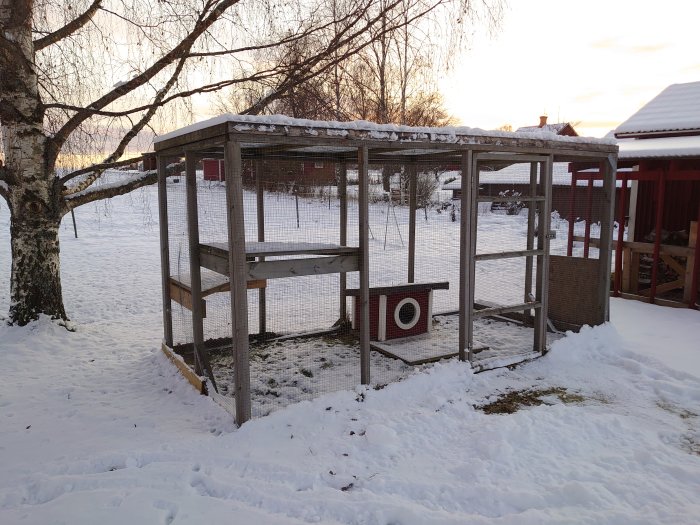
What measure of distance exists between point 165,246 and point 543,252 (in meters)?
4.22

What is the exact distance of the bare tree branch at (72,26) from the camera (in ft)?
19.9

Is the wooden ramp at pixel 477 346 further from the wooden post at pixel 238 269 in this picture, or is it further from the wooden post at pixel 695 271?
the wooden post at pixel 695 271

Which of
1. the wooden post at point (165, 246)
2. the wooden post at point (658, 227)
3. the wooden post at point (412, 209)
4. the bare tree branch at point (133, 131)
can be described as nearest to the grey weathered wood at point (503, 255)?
the wooden post at point (412, 209)

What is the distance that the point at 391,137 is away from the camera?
4.59 metres

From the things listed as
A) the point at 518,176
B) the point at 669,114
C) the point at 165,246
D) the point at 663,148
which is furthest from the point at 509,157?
the point at 518,176

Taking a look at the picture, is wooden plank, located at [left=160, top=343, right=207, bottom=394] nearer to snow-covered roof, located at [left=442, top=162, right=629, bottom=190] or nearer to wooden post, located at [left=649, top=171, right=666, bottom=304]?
wooden post, located at [left=649, top=171, right=666, bottom=304]

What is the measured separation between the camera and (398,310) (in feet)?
21.4


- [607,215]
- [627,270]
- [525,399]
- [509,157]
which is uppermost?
[509,157]

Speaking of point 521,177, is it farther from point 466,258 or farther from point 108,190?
point 108,190

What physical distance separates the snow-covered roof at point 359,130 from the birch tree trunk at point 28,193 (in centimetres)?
208

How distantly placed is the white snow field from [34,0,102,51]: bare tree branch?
350cm

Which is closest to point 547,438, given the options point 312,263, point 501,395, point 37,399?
point 501,395

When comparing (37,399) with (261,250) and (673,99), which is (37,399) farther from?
(673,99)

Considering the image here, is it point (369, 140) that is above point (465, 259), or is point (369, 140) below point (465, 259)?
above
